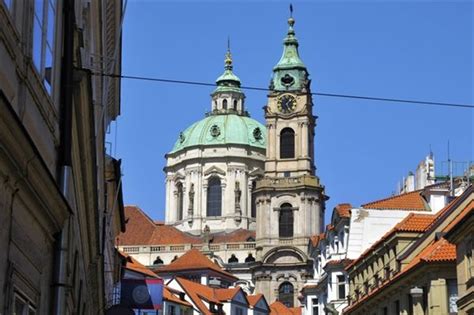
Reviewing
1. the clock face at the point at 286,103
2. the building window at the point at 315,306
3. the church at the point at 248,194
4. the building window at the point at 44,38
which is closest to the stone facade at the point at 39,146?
the building window at the point at 44,38

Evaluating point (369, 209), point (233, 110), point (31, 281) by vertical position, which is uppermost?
point (233, 110)

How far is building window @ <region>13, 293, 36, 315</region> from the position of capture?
35.4 feet

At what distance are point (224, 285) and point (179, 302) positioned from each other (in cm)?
3479

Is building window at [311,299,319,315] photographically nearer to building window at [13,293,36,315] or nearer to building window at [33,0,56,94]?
building window at [33,0,56,94]

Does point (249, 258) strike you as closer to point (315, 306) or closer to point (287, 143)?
point (287, 143)

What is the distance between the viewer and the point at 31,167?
1059cm

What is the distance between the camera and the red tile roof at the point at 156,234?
141500 millimetres

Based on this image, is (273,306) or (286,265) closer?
(273,306)

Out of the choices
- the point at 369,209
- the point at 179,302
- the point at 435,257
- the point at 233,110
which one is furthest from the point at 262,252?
the point at 435,257

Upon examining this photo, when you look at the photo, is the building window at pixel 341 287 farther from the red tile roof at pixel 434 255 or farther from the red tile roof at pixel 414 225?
the red tile roof at pixel 434 255

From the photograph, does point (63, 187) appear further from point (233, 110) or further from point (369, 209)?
point (233, 110)

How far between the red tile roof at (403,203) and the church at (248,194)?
208 feet

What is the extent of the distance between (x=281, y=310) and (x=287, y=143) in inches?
991

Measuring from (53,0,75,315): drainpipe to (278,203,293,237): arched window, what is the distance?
387ft
